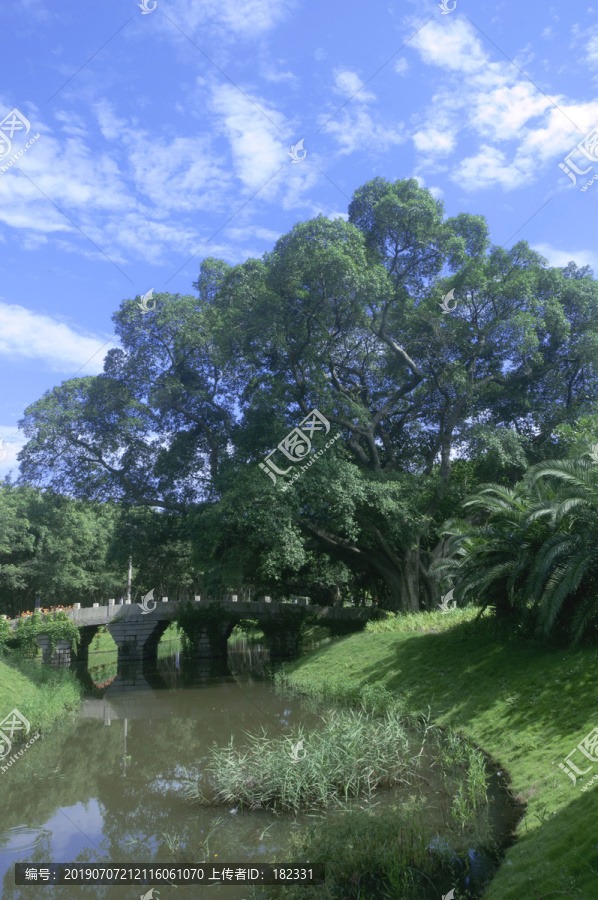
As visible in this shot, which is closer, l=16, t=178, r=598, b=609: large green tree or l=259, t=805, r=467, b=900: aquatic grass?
l=259, t=805, r=467, b=900: aquatic grass

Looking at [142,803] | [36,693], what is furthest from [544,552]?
[36,693]

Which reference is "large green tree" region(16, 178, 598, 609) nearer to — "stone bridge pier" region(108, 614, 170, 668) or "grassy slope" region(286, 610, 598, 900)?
"grassy slope" region(286, 610, 598, 900)

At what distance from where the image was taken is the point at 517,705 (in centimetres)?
1046

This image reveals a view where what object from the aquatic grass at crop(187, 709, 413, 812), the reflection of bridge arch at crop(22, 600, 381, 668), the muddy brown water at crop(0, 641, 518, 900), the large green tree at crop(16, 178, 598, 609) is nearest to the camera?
the muddy brown water at crop(0, 641, 518, 900)

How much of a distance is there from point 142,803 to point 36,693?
9.39m

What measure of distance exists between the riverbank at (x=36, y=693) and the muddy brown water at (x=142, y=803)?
1.63ft

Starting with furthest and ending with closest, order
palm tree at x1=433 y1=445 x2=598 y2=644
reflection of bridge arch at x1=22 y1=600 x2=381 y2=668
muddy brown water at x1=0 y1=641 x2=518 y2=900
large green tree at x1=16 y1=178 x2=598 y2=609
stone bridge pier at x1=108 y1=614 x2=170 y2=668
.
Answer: stone bridge pier at x1=108 y1=614 x2=170 y2=668 < reflection of bridge arch at x1=22 y1=600 x2=381 y2=668 < large green tree at x1=16 y1=178 x2=598 y2=609 < palm tree at x1=433 y1=445 x2=598 y2=644 < muddy brown water at x1=0 y1=641 x2=518 y2=900

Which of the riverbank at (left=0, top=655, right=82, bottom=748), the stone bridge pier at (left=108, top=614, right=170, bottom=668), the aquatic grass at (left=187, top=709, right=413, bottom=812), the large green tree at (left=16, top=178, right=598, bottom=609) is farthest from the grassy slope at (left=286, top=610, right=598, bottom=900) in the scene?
the stone bridge pier at (left=108, top=614, right=170, bottom=668)

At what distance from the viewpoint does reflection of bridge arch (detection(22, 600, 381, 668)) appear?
2989 cm

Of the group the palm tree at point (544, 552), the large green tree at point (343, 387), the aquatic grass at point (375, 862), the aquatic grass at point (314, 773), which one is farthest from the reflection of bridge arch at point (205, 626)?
the aquatic grass at point (375, 862)

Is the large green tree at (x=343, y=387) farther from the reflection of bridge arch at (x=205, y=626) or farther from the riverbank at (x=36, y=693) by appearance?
the riverbank at (x=36, y=693)

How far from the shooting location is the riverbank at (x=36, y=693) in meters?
15.1

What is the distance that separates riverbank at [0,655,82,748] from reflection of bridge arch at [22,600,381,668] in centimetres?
952

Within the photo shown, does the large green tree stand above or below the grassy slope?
above
